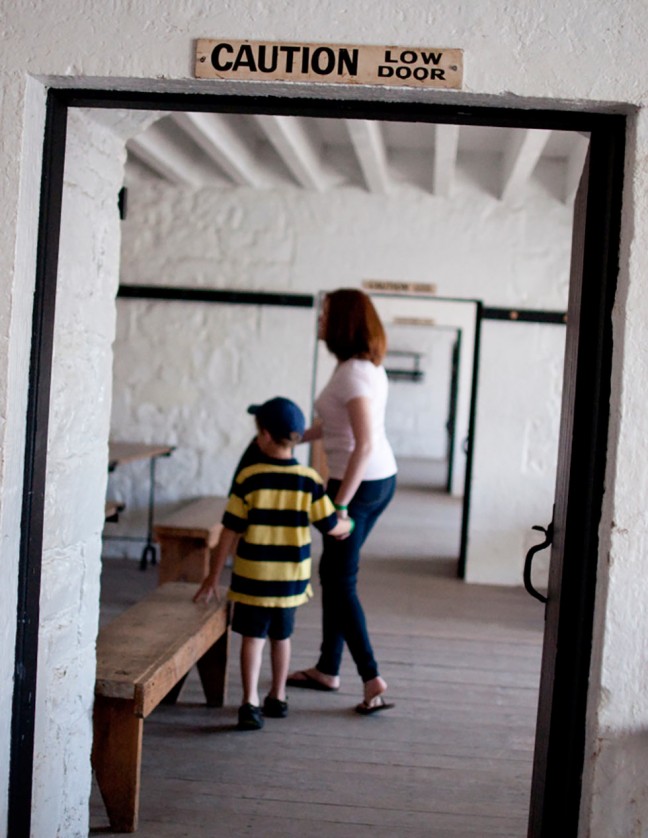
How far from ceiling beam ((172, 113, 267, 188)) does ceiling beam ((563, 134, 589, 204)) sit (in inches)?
83.3

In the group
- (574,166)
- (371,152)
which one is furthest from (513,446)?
(371,152)

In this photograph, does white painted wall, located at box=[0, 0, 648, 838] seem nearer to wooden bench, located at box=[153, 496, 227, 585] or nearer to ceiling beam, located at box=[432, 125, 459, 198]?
wooden bench, located at box=[153, 496, 227, 585]

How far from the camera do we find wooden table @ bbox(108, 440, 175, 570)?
6.07 metres

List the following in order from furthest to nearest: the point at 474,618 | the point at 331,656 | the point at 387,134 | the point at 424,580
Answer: the point at 424,580, the point at 387,134, the point at 474,618, the point at 331,656

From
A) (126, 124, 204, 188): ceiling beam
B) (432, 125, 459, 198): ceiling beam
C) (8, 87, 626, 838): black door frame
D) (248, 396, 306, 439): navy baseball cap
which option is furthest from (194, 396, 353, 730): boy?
(126, 124, 204, 188): ceiling beam

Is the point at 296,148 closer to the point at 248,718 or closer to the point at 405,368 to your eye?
Answer: the point at 248,718

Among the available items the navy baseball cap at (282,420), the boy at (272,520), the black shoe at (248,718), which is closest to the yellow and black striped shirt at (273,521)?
the boy at (272,520)

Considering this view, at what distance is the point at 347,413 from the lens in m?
3.73

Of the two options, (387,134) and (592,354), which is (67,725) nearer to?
(592,354)

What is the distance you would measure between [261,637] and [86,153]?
6.54 ft

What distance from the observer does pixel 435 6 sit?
1.95 metres

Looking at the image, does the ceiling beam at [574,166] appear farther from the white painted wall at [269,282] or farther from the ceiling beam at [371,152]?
the ceiling beam at [371,152]

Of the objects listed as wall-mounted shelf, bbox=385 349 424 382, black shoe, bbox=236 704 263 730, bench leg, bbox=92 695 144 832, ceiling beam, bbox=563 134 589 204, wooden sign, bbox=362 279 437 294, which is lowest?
black shoe, bbox=236 704 263 730

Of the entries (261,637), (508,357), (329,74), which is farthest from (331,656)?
(508,357)
